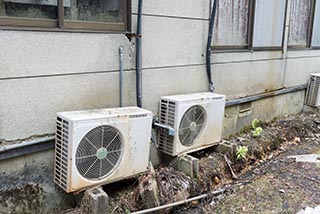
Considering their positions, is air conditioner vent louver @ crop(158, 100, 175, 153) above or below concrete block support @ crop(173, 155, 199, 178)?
above

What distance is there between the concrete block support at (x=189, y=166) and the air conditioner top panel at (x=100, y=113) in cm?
84

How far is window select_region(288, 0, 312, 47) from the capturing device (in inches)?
229

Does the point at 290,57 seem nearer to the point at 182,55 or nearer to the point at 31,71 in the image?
the point at 182,55

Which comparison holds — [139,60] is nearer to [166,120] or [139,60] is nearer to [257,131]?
[166,120]

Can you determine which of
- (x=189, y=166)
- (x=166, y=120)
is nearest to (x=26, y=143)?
(x=166, y=120)

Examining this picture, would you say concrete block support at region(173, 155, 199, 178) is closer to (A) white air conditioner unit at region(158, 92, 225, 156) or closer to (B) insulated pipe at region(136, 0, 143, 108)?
(A) white air conditioner unit at region(158, 92, 225, 156)

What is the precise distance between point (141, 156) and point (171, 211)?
24.3 inches

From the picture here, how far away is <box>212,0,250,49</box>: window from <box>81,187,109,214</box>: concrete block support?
2.64 metres

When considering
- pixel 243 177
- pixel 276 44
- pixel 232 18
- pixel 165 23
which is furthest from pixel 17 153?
pixel 276 44

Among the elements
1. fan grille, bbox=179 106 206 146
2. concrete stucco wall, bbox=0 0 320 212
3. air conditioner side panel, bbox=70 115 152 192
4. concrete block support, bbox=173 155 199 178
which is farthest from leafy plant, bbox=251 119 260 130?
air conditioner side panel, bbox=70 115 152 192

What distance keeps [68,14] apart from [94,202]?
1637 mm

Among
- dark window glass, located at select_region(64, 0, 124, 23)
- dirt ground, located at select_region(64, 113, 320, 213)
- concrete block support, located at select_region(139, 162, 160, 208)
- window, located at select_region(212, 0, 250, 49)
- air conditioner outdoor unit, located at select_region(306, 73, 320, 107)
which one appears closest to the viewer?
dark window glass, located at select_region(64, 0, 124, 23)

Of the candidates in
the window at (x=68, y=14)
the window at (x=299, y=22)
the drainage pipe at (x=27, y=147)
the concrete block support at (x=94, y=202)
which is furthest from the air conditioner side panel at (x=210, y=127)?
the window at (x=299, y=22)

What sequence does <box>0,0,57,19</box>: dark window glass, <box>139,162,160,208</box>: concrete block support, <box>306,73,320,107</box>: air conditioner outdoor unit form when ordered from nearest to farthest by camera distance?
<box>0,0,57,19</box>: dark window glass < <box>139,162,160,208</box>: concrete block support < <box>306,73,320,107</box>: air conditioner outdoor unit
